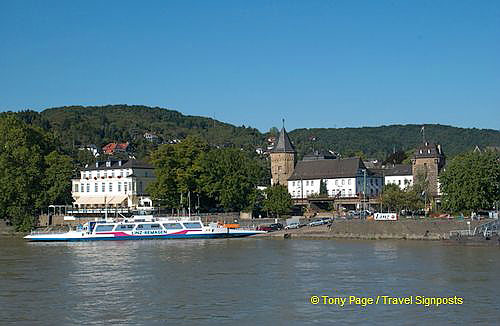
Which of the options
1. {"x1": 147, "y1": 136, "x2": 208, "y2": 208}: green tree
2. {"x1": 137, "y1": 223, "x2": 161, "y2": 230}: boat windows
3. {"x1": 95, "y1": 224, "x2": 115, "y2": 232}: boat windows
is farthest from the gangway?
{"x1": 147, "y1": 136, "x2": 208, "y2": 208}: green tree

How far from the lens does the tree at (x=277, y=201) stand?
90.6m

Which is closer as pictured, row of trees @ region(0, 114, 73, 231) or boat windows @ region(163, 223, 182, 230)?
boat windows @ region(163, 223, 182, 230)

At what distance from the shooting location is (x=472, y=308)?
1136 inches

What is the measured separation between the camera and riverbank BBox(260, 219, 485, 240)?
211ft

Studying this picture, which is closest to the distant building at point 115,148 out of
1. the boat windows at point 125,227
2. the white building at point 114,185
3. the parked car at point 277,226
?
the white building at point 114,185

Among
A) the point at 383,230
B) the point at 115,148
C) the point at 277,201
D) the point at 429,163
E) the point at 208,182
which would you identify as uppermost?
the point at 115,148

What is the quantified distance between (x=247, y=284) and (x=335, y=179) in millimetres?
78314

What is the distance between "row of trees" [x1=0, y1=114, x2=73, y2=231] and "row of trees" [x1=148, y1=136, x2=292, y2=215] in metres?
11.0

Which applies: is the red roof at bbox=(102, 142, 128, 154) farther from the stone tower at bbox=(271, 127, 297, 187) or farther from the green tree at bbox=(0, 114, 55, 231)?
the green tree at bbox=(0, 114, 55, 231)

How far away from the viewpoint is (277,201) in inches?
3573

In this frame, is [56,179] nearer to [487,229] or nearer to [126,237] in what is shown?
[126,237]

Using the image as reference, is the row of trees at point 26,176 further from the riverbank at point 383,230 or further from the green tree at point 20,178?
the riverbank at point 383,230

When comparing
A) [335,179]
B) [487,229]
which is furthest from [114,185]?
[487,229]

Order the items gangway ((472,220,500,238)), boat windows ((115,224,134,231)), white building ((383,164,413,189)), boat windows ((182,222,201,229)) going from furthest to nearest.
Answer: white building ((383,164,413,189))
boat windows ((182,222,201,229))
boat windows ((115,224,134,231))
gangway ((472,220,500,238))
